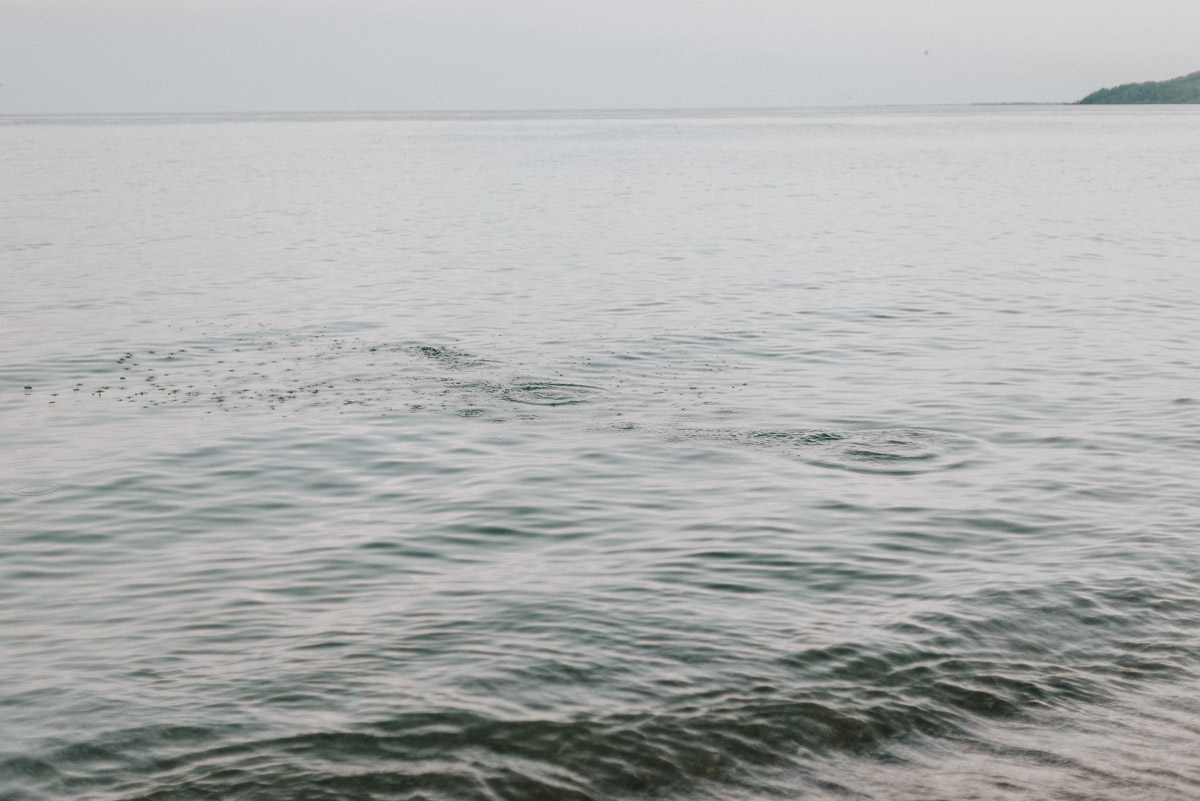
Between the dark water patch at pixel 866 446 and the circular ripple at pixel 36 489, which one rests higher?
the circular ripple at pixel 36 489

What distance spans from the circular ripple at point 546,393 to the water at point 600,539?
→ 86 mm

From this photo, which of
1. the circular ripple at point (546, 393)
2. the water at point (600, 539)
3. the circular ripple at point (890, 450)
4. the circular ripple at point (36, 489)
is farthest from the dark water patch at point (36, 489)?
the circular ripple at point (890, 450)

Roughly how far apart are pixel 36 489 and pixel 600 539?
688cm

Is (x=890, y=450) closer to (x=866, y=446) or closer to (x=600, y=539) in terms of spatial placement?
(x=866, y=446)

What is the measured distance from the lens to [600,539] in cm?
1247

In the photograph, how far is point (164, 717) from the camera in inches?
336

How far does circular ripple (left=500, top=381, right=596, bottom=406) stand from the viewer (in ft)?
60.8

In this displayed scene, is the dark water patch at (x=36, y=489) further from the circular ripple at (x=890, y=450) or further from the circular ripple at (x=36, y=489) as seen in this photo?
the circular ripple at (x=890, y=450)

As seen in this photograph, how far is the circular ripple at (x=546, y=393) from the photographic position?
1853cm

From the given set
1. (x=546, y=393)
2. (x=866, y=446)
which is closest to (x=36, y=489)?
(x=546, y=393)

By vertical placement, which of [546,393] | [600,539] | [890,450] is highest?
[546,393]

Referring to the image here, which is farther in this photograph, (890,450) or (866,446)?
(866,446)

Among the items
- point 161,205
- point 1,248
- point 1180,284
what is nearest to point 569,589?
point 1180,284

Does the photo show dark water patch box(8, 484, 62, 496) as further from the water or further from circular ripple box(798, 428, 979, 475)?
circular ripple box(798, 428, 979, 475)
